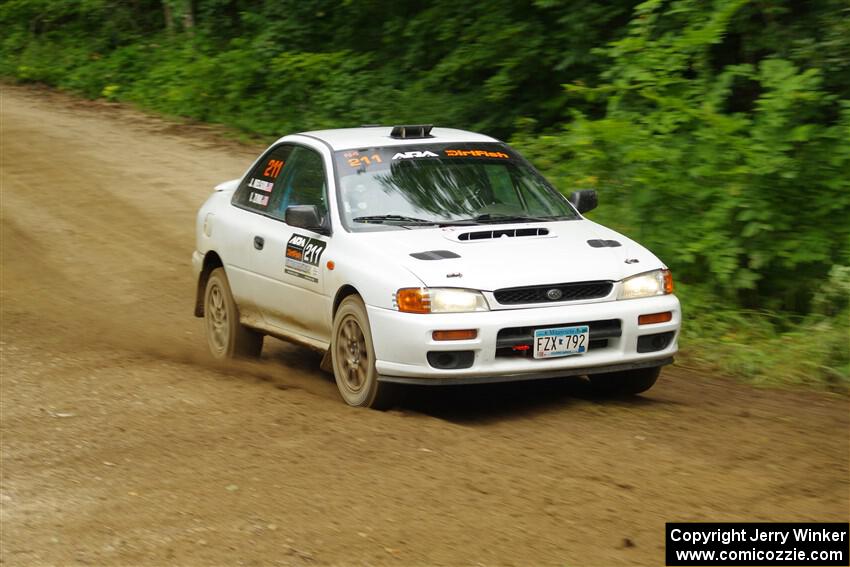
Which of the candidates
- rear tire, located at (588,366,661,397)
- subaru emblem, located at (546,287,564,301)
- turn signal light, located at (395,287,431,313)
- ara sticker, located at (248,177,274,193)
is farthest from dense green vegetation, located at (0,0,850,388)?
ara sticker, located at (248,177,274,193)

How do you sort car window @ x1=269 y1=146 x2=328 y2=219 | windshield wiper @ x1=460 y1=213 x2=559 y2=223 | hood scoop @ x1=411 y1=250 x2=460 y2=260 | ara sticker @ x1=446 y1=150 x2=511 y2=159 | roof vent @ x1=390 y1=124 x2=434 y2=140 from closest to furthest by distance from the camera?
1. hood scoop @ x1=411 y1=250 x2=460 y2=260
2. windshield wiper @ x1=460 y1=213 x2=559 y2=223
3. car window @ x1=269 y1=146 x2=328 y2=219
4. ara sticker @ x1=446 y1=150 x2=511 y2=159
5. roof vent @ x1=390 y1=124 x2=434 y2=140

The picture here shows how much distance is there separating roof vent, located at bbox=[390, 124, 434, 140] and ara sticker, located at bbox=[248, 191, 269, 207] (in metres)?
1.05

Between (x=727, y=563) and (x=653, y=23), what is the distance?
8.81 metres

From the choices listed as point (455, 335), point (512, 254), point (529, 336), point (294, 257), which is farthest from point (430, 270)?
point (294, 257)

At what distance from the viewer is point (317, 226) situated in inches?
316

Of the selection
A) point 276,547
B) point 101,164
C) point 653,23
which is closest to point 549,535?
point 276,547

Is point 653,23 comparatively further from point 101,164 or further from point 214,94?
point 214,94

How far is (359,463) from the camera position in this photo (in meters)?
6.37

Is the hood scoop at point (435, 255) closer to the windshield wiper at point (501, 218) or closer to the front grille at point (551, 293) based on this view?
the front grille at point (551, 293)

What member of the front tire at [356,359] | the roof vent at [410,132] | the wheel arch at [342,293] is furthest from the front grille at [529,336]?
the roof vent at [410,132]

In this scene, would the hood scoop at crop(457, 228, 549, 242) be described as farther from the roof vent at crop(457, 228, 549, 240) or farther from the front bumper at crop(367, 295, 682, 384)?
the front bumper at crop(367, 295, 682, 384)

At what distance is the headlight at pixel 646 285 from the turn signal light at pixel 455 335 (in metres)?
0.96

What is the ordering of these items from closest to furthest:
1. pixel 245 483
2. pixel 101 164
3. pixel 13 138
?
1. pixel 245 483
2. pixel 101 164
3. pixel 13 138

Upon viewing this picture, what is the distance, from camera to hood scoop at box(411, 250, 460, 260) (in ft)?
24.0
